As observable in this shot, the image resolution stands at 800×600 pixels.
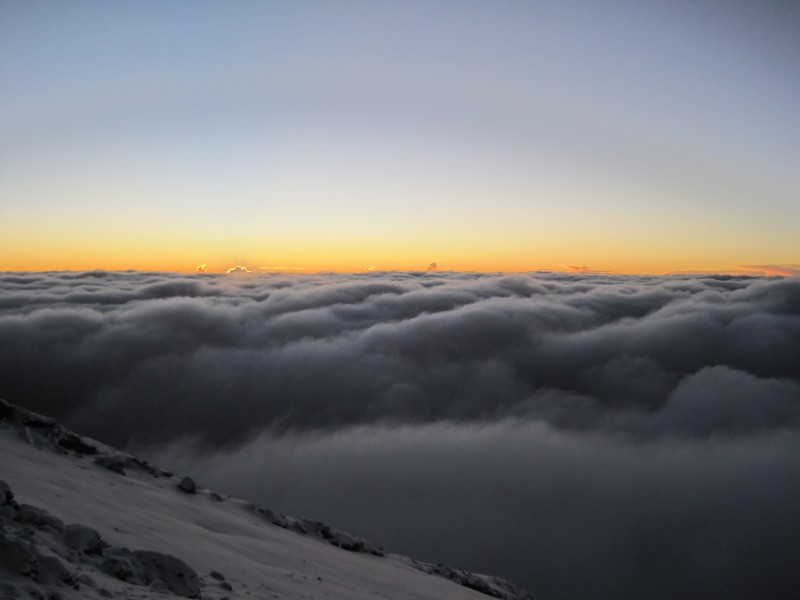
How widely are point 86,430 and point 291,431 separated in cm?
2645

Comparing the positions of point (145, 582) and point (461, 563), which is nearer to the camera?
point (145, 582)

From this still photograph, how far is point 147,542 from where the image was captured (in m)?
8.60

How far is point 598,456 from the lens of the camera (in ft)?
235

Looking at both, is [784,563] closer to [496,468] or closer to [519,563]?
[519,563]

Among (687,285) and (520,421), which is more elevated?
(687,285)

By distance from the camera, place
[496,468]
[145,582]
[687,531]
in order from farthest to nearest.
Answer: [496,468] < [687,531] < [145,582]

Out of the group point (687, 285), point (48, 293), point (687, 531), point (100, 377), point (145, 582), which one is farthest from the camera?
point (687, 285)

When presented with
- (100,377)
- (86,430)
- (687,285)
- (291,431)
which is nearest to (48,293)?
(100,377)

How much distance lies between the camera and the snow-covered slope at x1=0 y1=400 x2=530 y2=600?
6156 millimetres

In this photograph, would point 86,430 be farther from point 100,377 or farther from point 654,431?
point 654,431

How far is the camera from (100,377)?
84438 millimetres

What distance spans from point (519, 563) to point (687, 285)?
159226 millimetres

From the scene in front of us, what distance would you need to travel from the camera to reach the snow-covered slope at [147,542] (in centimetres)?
616

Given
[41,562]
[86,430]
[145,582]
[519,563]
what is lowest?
[519,563]
